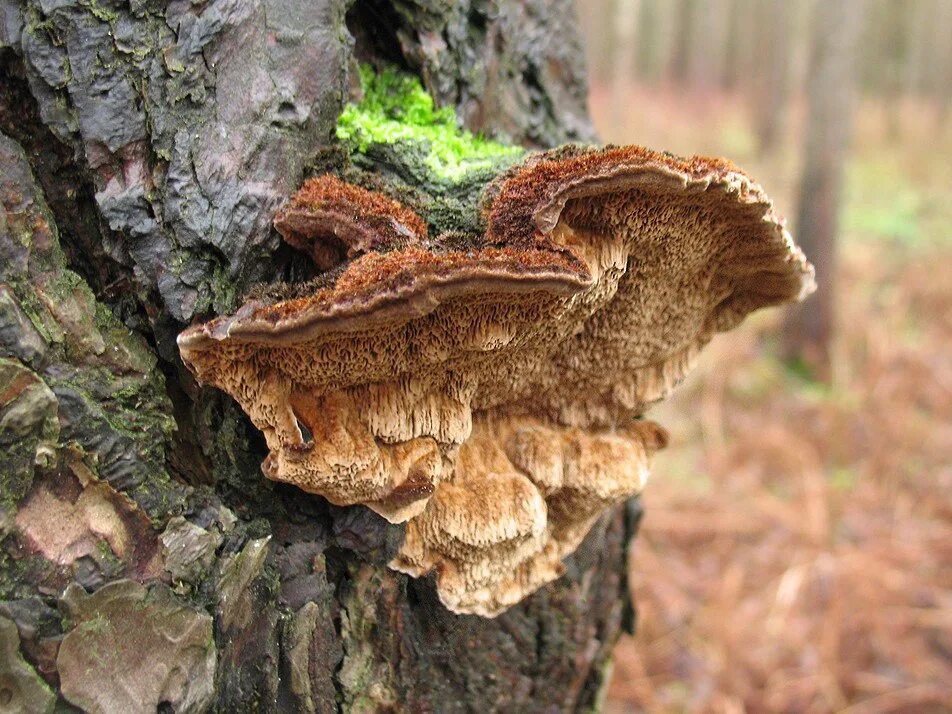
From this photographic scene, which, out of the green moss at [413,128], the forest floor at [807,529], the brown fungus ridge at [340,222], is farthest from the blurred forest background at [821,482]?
the brown fungus ridge at [340,222]

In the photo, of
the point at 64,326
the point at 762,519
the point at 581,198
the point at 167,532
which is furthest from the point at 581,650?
the point at 762,519

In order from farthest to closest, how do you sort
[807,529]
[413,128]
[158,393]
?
1. [807,529]
2. [413,128]
3. [158,393]

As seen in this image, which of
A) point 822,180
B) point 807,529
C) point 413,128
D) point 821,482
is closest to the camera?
point 413,128

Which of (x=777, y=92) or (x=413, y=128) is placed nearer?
(x=413, y=128)

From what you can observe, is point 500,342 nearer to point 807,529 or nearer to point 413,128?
point 413,128

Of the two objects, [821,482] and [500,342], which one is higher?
[500,342]

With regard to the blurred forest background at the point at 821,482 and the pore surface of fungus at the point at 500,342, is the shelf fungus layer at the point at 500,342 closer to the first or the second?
the pore surface of fungus at the point at 500,342

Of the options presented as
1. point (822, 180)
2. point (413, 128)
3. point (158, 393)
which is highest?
point (413, 128)

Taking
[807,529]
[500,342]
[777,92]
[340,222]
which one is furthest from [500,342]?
[777,92]
